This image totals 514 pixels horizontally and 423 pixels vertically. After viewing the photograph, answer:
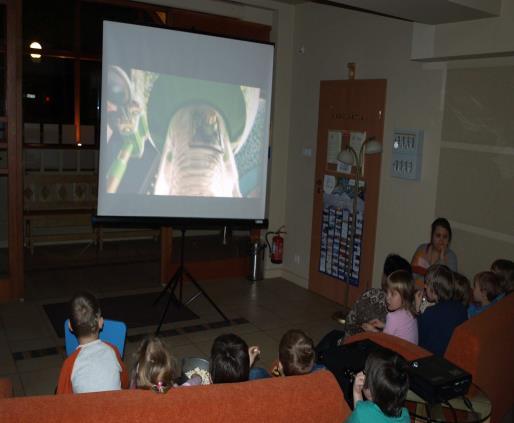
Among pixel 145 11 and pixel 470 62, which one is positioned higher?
pixel 145 11

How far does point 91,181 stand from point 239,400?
588 cm

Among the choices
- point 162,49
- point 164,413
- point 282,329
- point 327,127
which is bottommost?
point 282,329

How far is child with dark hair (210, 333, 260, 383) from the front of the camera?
240cm

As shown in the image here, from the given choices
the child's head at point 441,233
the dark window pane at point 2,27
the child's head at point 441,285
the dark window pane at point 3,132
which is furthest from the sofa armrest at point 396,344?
the dark window pane at point 2,27

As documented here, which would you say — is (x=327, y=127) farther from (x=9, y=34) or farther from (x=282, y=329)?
(x=9, y=34)

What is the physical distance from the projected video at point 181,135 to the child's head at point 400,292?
1944mm

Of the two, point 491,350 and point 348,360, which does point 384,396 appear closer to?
point 348,360

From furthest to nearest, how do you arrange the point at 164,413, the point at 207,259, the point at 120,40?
the point at 207,259 < the point at 120,40 < the point at 164,413

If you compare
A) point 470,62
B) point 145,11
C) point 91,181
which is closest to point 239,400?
point 470,62

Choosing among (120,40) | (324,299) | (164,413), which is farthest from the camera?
(324,299)

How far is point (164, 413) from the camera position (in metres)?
1.94

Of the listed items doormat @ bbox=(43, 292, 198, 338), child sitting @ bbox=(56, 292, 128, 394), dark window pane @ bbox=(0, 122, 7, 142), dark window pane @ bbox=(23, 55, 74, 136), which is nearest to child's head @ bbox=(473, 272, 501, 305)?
child sitting @ bbox=(56, 292, 128, 394)

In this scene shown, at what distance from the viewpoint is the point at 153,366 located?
2391 millimetres

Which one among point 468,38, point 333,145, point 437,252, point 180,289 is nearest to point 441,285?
point 437,252
